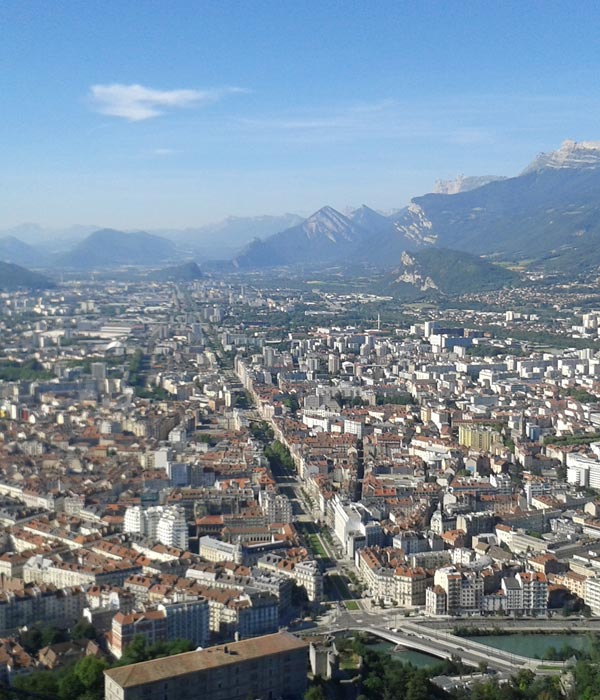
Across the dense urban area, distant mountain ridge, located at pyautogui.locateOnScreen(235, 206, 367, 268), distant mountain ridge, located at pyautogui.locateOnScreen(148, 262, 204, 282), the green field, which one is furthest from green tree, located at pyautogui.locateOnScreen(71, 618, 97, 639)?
distant mountain ridge, located at pyautogui.locateOnScreen(235, 206, 367, 268)

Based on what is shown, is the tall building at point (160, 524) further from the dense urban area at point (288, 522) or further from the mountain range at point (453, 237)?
the mountain range at point (453, 237)

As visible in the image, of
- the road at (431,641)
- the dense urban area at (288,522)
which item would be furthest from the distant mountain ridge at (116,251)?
the road at (431,641)

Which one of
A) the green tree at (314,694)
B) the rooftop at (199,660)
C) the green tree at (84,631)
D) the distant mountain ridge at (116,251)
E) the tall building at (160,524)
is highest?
the distant mountain ridge at (116,251)

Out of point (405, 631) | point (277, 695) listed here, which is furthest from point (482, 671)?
point (277, 695)

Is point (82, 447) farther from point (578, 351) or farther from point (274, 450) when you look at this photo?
point (578, 351)

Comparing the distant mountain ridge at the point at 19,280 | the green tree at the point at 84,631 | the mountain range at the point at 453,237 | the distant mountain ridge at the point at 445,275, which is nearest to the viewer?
the green tree at the point at 84,631

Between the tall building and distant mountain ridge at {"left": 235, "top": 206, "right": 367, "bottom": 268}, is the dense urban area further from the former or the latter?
distant mountain ridge at {"left": 235, "top": 206, "right": 367, "bottom": 268}
